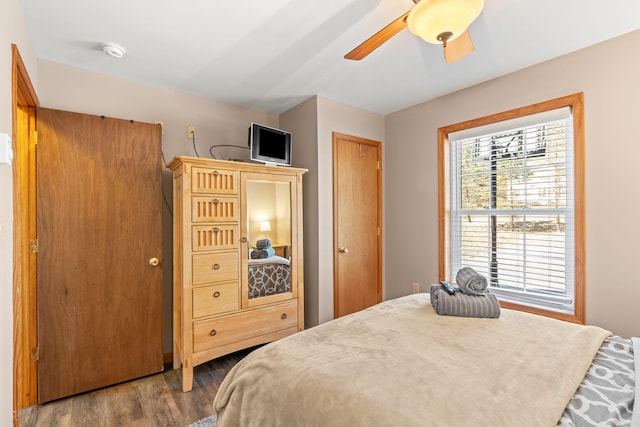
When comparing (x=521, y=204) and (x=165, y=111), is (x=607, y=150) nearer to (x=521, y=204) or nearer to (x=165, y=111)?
(x=521, y=204)

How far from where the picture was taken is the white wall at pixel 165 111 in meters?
2.33

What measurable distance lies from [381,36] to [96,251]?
2.43m

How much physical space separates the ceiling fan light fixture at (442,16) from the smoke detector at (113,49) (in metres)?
1.95

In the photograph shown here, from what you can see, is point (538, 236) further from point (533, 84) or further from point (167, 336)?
point (167, 336)

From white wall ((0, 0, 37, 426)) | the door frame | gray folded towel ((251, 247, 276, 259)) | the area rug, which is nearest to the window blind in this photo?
gray folded towel ((251, 247, 276, 259))

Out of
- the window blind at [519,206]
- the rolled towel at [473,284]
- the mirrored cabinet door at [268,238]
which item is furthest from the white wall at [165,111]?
the rolled towel at [473,284]

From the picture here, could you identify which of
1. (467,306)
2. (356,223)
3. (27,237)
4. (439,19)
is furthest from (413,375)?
(27,237)

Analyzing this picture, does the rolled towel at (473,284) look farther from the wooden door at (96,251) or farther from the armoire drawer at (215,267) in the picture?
the wooden door at (96,251)

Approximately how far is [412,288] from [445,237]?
663 millimetres

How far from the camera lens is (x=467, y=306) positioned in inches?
64.2

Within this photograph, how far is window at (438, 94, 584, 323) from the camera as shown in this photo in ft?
7.50

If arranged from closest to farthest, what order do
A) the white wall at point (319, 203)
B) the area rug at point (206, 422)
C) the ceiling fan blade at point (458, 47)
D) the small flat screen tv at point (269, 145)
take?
1. the ceiling fan blade at point (458, 47)
2. the area rug at point (206, 422)
3. the small flat screen tv at point (269, 145)
4. the white wall at point (319, 203)

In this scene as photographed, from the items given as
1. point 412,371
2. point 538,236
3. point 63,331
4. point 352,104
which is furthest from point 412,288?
point 63,331

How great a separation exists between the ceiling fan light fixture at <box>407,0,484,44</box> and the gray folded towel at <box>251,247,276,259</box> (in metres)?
1.93
